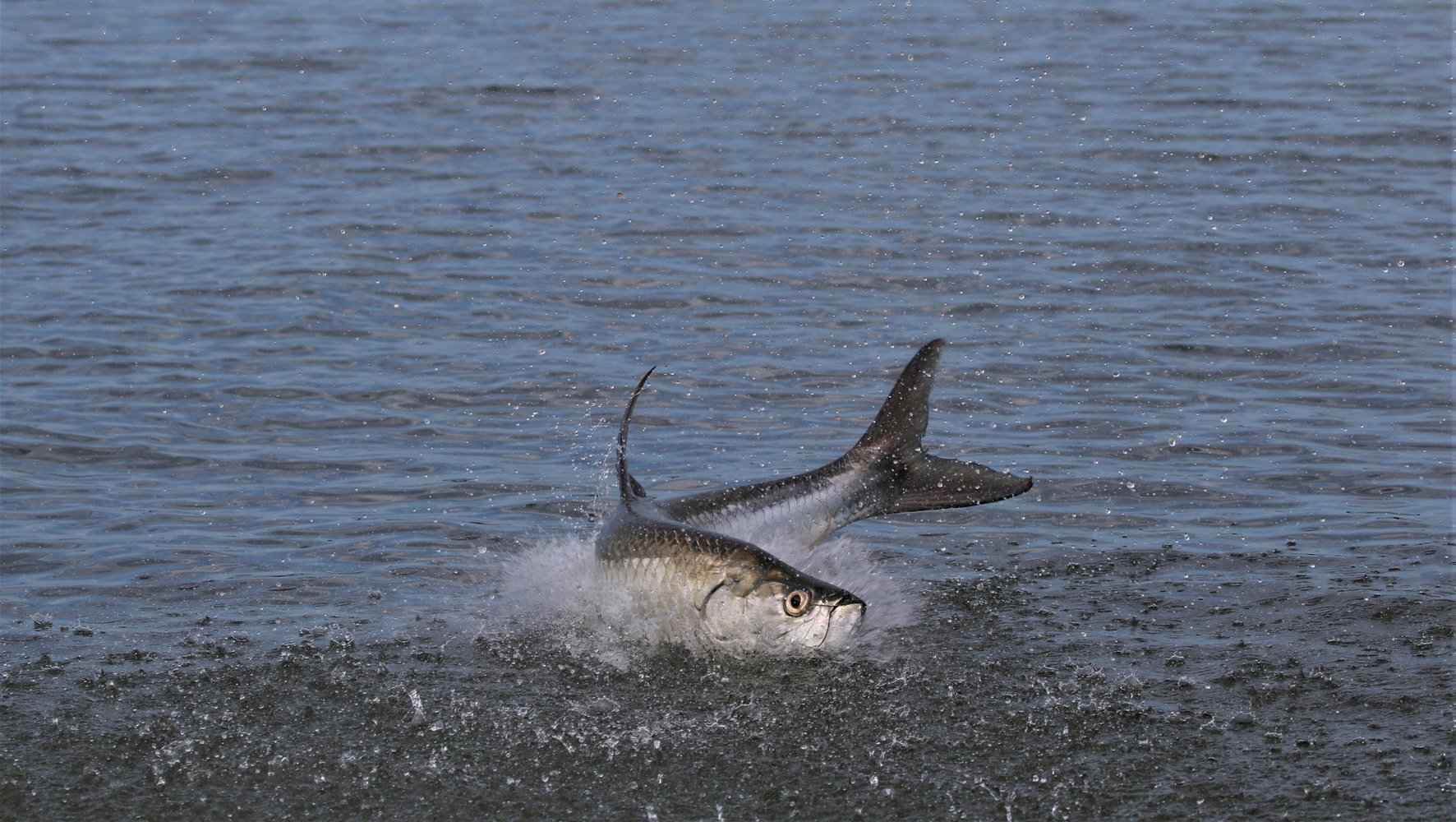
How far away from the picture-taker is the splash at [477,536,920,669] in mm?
8297

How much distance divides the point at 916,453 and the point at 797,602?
1859mm

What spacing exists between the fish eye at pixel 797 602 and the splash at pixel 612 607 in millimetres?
423

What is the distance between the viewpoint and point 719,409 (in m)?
12.4

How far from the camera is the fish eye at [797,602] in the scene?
Result: 793cm

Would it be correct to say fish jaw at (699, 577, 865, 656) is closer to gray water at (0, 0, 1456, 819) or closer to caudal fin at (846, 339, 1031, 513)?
gray water at (0, 0, 1456, 819)

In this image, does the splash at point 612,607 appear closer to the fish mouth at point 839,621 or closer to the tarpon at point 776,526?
the tarpon at point 776,526

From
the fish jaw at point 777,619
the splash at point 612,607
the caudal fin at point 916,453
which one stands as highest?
the caudal fin at point 916,453

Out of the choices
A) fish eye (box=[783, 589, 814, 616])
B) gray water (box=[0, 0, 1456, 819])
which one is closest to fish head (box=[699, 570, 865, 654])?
fish eye (box=[783, 589, 814, 616])

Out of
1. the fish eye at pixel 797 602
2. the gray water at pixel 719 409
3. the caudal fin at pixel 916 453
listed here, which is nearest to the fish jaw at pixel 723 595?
the fish eye at pixel 797 602

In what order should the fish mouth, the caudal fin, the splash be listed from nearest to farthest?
the fish mouth < the splash < the caudal fin

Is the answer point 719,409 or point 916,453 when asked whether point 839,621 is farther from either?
point 719,409

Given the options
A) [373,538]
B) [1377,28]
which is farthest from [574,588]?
[1377,28]

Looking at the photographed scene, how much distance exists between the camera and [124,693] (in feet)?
25.9

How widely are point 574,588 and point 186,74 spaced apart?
56.5ft
